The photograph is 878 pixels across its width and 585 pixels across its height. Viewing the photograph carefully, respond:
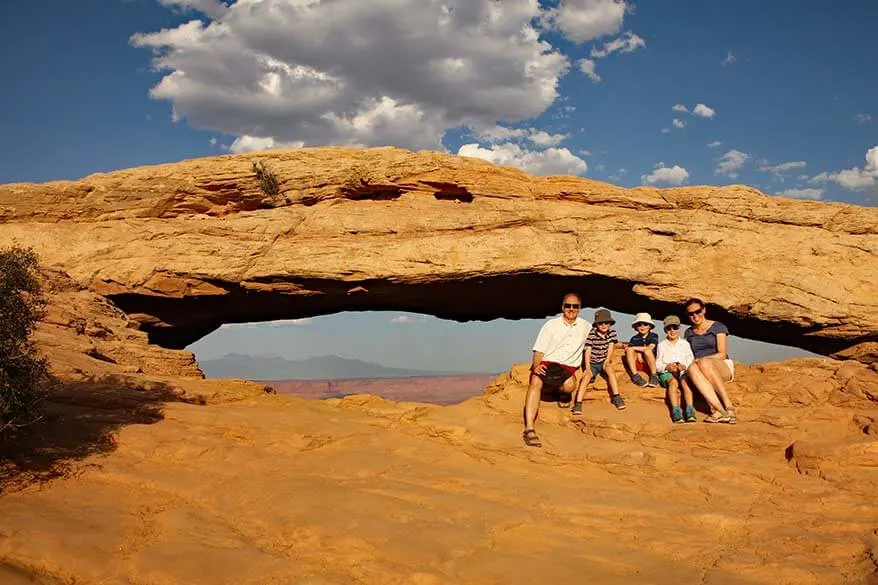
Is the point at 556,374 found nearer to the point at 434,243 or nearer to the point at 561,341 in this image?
the point at 561,341

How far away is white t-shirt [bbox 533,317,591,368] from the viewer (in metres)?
10.1

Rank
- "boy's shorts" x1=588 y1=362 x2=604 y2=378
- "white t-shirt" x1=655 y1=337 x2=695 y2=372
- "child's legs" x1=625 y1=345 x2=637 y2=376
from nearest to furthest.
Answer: "white t-shirt" x1=655 y1=337 x2=695 y2=372 → "boy's shorts" x1=588 y1=362 x2=604 y2=378 → "child's legs" x1=625 y1=345 x2=637 y2=376

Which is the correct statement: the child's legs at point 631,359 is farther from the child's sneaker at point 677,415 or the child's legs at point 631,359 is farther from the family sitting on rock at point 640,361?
the child's sneaker at point 677,415

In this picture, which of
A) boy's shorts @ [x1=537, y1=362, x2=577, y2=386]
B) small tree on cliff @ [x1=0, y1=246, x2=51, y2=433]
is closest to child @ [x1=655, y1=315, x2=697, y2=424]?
boy's shorts @ [x1=537, y1=362, x2=577, y2=386]

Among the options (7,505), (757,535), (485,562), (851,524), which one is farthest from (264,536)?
(851,524)

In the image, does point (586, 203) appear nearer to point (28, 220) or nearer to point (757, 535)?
point (757, 535)

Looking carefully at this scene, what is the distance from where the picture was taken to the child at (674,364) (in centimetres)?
1056

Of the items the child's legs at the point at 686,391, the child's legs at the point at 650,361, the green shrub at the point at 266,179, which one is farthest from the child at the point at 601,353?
the green shrub at the point at 266,179

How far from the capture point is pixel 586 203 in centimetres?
1734

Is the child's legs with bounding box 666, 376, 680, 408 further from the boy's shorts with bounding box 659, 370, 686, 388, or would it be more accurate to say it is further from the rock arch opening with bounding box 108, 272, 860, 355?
the rock arch opening with bounding box 108, 272, 860, 355

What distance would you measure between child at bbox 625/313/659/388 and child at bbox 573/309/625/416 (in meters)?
0.59

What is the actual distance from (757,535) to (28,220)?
20774 mm

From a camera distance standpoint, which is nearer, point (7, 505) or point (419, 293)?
point (7, 505)

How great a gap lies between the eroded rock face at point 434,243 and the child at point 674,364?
4721 mm
